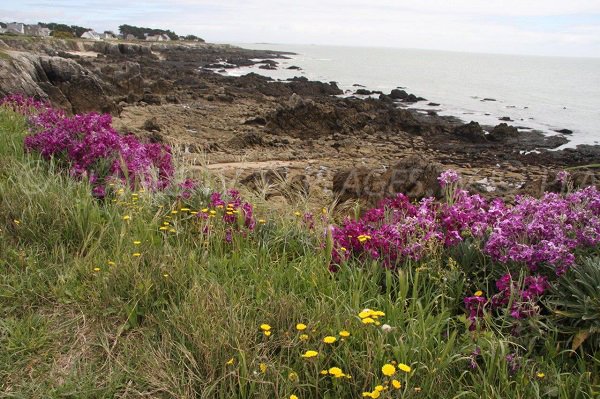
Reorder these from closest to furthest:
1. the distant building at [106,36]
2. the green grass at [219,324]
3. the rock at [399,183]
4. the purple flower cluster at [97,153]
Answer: the green grass at [219,324] → the purple flower cluster at [97,153] → the rock at [399,183] → the distant building at [106,36]

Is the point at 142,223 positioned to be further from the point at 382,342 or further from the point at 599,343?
the point at 599,343

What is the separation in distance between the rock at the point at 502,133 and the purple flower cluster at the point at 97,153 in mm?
14906

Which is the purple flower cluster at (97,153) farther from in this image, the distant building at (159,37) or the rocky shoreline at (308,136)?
the distant building at (159,37)

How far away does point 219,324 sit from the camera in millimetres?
2912

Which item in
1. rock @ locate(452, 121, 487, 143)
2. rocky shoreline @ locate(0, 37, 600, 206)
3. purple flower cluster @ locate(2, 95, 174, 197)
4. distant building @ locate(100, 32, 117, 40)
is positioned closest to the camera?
purple flower cluster @ locate(2, 95, 174, 197)

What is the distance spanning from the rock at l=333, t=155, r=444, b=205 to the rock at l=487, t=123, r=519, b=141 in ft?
35.0

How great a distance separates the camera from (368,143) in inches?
672

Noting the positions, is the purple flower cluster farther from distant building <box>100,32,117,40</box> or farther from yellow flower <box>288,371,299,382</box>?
distant building <box>100,32,117,40</box>

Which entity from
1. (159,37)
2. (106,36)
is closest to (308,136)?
(106,36)

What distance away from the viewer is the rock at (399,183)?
362 inches

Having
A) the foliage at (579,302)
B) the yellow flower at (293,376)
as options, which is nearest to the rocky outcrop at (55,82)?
the yellow flower at (293,376)

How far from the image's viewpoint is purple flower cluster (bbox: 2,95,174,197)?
587 centimetres

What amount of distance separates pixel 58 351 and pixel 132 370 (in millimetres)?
560

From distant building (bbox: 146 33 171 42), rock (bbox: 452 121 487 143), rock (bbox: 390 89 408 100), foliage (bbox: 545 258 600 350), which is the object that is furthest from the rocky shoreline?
distant building (bbox: 146 33 171 42)
